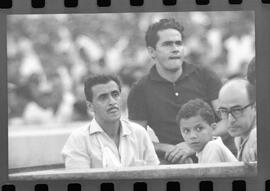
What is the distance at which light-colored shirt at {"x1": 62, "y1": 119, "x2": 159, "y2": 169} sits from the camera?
278cm

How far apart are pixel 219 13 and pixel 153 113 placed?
503 millimetres

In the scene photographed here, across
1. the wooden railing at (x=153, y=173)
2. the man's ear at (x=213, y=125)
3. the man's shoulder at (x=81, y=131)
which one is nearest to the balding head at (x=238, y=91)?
the man's ear at (x=213, y=125)

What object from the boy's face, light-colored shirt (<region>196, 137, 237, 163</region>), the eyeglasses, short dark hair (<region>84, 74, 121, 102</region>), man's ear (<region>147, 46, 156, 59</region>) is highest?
man's ear (<region>147, 46, 156, 59</region>)

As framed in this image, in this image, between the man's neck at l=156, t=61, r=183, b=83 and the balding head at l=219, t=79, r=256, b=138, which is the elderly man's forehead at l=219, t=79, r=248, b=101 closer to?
the balding head at l=219, t=79, r=256, b=138

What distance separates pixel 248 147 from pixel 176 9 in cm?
65

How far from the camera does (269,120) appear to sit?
110 inches

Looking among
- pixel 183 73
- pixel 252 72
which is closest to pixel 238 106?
pixel 252 72

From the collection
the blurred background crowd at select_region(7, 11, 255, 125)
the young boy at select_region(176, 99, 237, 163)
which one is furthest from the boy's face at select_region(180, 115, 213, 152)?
the blurred background crowd at select_region(7, 11, 255, 125)

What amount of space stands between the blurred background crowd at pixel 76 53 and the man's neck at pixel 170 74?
0.06 meters

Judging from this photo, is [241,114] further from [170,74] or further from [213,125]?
[170,74]

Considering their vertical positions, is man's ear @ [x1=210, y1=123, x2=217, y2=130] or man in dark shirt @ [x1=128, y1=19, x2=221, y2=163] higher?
man in dark shirt @ [x1=128, y1=19, x2=221, y2=163]

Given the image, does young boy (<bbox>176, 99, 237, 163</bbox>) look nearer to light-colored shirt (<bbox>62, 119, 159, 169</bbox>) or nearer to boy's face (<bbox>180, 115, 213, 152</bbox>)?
boy's face (<bbox>180, 115, 213, 152</bbox>)

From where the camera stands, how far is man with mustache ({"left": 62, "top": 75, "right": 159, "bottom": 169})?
2.78m

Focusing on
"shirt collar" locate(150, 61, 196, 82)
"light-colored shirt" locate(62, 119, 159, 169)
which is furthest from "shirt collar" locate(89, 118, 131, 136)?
"shirt collar" locate(150, 61, 196, 82)
